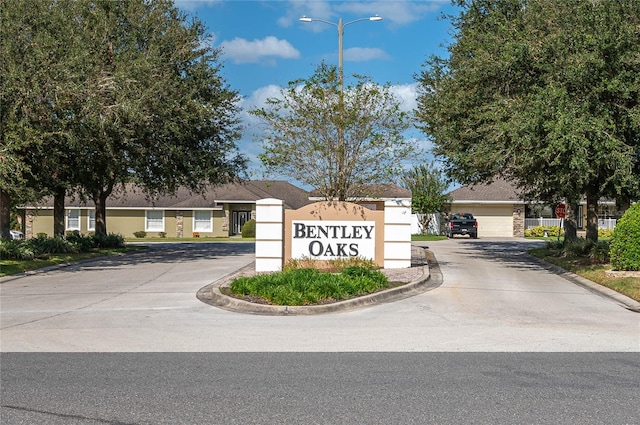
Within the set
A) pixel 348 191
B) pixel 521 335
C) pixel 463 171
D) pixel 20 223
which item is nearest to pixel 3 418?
pixel 521 335

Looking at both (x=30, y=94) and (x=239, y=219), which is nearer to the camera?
(x=30, y=94)

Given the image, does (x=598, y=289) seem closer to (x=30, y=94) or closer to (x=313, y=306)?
(x=313, y=306)

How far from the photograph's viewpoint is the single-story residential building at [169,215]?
4934 centimetres

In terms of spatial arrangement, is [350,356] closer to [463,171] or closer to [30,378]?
[30,378]

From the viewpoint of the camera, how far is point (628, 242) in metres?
16.6

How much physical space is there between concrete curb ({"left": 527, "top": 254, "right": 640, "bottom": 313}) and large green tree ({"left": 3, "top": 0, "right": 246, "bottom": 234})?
13.9 metres

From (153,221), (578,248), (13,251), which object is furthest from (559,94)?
(153,221)

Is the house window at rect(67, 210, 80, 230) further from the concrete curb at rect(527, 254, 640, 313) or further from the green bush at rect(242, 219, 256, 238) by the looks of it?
the concrete curb at rect(527, 254, 640, 313)

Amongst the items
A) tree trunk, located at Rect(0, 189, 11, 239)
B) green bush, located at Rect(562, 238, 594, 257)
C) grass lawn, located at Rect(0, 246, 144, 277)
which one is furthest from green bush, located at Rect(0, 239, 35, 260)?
green bush, located at Rect(562, 238, 594, 257)

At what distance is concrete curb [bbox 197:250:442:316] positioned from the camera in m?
12.1

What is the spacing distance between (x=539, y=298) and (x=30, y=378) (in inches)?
408

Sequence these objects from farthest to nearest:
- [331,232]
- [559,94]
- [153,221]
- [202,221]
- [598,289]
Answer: [153,221], [202,221], [331,232], [559,94], [598,289]

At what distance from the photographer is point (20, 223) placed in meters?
50.9

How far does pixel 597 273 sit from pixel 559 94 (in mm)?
4807
